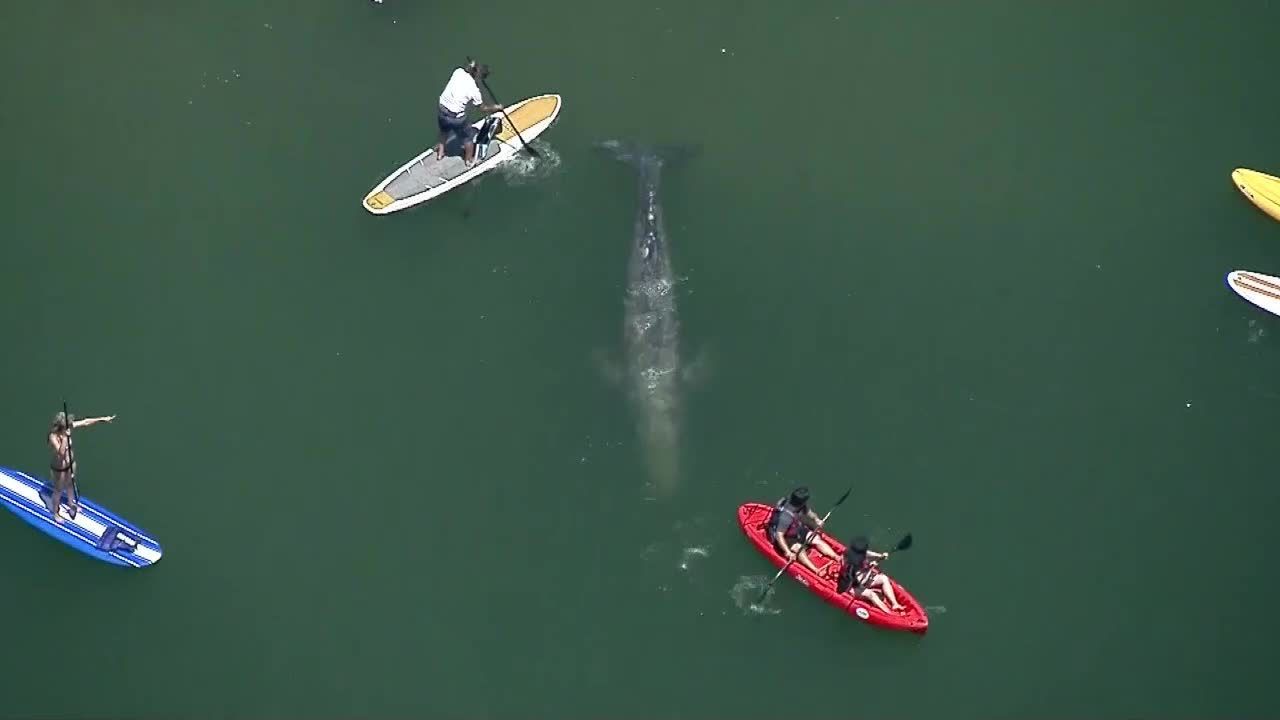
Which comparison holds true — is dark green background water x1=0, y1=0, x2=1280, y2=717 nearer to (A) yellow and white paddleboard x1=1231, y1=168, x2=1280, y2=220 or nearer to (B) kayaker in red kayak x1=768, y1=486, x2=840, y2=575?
(A) yellow and white paddleboard x1=1231, y1=168, x2=1280, y2=220

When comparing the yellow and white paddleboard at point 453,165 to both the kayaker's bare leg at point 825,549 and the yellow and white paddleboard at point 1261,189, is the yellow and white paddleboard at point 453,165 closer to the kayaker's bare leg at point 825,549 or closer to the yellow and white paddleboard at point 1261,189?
the kayaker's bare leg at point 825,549

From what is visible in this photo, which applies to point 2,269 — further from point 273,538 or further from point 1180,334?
point 1180,334

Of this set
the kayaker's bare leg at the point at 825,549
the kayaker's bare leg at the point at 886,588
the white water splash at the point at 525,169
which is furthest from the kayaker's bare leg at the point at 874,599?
the white water splash at the point at 525,169

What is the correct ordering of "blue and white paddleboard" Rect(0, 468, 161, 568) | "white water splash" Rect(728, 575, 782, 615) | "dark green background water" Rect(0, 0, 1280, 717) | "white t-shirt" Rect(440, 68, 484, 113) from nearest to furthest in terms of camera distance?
"dark green background water" Rect(0, 0, 1280, 717)
"blue and white paddleboard" Rect(0, 468, 161, 568)
"white water splash" Rect(728, 575, 782, 615)
"white t-shirt" Rect(440, 68, 484, 113)

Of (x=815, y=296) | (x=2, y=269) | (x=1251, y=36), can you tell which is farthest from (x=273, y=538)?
(x=1251, y=36)

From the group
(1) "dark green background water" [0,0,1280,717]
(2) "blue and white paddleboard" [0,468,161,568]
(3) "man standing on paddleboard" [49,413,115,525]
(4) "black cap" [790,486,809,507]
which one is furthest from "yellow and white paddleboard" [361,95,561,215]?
(4) "black cap" [790,486,809,507]

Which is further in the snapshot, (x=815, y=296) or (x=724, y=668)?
(x=815, y=296)
